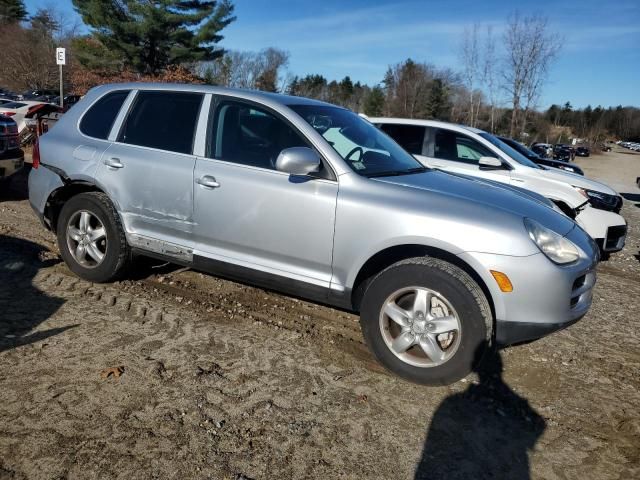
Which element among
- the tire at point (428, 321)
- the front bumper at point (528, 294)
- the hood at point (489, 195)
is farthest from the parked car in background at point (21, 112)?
the front bumper at point (528, 294)

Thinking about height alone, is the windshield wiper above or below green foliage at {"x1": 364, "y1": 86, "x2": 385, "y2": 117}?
below

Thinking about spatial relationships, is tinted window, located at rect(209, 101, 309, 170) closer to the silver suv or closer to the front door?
the silver suv

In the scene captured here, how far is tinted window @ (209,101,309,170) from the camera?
3775 mm

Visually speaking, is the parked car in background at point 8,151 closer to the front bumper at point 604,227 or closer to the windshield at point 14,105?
the windshield at point 14,105

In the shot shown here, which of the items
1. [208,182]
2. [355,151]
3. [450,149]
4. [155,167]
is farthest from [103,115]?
[450,149]

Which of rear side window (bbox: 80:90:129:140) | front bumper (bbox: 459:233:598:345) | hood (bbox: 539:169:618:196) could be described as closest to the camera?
front bumper (bbox: 459:233:598:345)

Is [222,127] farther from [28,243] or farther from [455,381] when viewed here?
[28,243]

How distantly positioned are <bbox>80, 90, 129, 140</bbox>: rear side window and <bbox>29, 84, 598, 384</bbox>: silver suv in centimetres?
1

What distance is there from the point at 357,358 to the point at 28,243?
3936 millimetres

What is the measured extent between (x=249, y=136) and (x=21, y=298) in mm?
2250

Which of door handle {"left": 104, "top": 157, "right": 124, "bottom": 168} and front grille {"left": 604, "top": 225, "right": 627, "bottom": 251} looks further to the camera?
front grille {"left": 604, "top": 225, "right": 627, "bottom": 251}

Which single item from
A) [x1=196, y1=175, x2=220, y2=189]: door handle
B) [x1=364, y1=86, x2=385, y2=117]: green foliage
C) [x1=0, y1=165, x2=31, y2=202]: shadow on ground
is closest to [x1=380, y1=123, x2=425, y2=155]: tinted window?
[x1=196, y1=175, x2=220, y2=189]: door handle

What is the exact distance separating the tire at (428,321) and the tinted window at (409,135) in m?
4.73

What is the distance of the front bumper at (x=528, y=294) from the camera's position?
3021 mm
